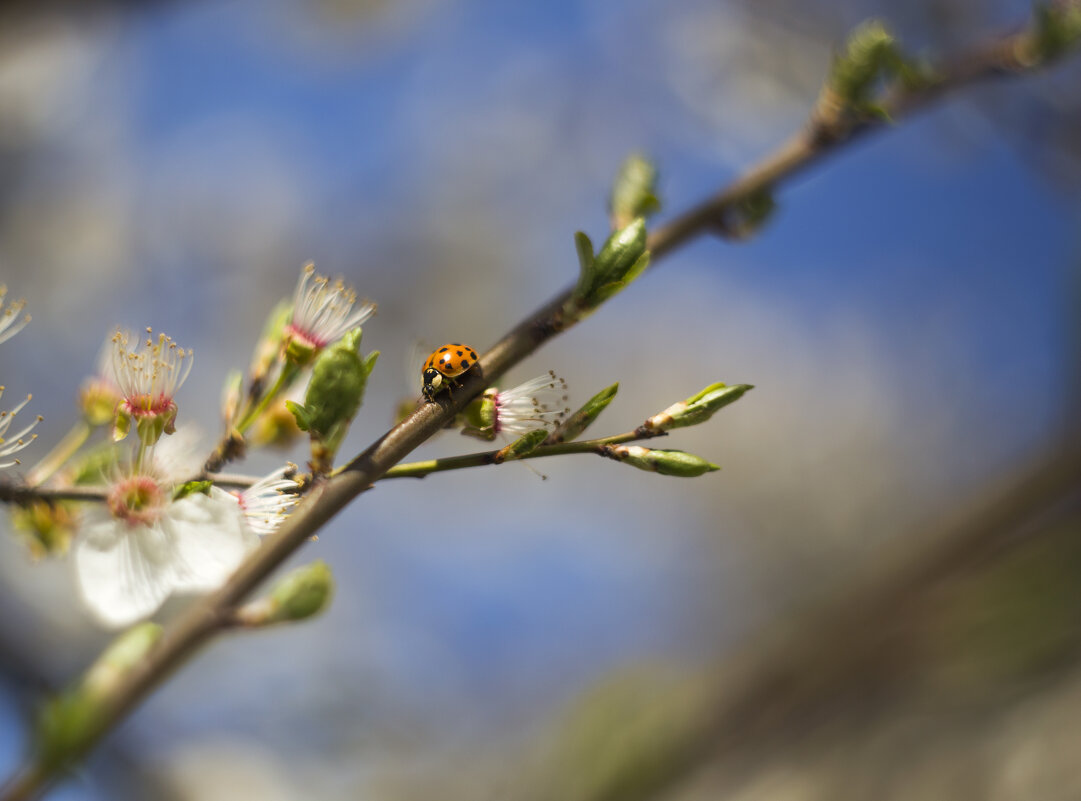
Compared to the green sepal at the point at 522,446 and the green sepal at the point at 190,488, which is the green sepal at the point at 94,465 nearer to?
the green sepal at the point at 190,488

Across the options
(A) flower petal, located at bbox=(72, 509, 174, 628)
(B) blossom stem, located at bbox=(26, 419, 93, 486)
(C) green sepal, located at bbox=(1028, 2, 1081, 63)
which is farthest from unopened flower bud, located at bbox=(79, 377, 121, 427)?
(C) green sepal, located at bbox=(1028, 2, 1081, 63)

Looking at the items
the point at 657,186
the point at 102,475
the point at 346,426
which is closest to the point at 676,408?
the point at 346,426

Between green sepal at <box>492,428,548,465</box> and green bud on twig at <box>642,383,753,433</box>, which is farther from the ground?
green sepal at <box>492,428,548,465</box>

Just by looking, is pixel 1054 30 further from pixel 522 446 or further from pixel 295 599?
pixel 295 599

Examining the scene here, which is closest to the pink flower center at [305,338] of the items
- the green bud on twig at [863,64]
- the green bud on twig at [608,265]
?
the green bud on twig at [608,265]

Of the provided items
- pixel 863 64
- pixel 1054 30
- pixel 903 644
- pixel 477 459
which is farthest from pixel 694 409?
pixel 903 644

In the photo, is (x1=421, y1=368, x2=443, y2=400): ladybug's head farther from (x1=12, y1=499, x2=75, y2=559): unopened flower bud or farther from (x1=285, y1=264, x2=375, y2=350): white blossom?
(x1=12, y1=499, x2=75, y2=559): unopened flower bud
